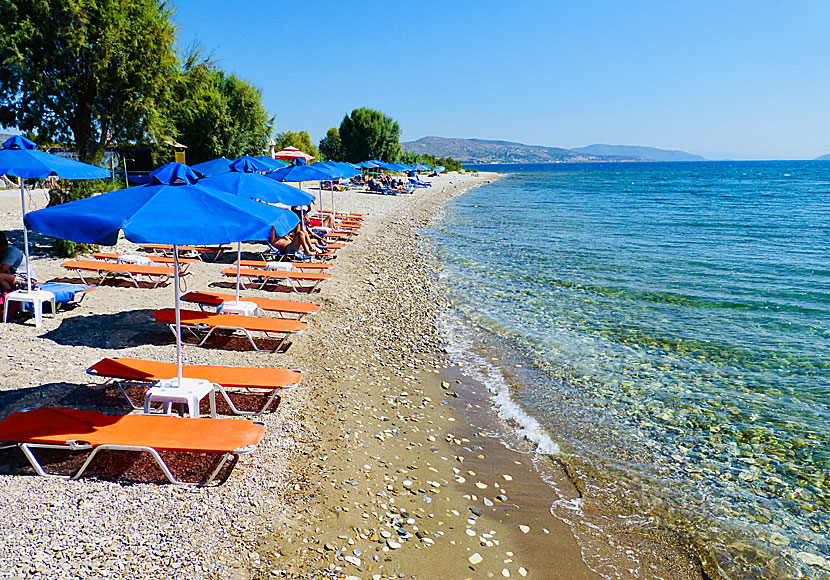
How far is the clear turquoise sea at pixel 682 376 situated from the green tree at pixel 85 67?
10567 mm

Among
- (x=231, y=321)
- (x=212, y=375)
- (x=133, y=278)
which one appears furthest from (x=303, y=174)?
(x=212, y=375)

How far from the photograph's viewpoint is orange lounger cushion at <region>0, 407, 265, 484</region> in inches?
181

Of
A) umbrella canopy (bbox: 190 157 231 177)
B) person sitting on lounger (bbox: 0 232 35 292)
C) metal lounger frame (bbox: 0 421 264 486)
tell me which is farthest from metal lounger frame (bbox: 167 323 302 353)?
umbrella canopy (bbox: 190 157 231 177)

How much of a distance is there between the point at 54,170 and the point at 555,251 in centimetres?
1674

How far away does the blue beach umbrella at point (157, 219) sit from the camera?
185 inches

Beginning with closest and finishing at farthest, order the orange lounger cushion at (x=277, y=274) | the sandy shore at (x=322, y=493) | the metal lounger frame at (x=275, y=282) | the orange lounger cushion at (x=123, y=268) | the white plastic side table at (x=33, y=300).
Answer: the sandy shore at (x=322, y=493)
the white plastic side table at (x=33, y=300)
the orange lounger cushion at (x=123, y=268)
the orange lounger cushion at (x=277, y=274)
the metal lounger frame at (x=275, y=282)

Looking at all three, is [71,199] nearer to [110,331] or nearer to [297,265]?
[297,265]

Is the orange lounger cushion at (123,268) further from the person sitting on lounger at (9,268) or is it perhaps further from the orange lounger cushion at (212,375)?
the orange lounger cushion at (212,375)

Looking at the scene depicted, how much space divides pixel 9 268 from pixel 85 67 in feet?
31.8

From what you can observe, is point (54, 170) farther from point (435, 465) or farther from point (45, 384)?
point (435, 465)

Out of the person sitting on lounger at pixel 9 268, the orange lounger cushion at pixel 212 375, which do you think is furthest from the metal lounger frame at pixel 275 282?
the orange lounger cushion at pixel 212 375

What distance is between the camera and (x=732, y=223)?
3253 centimetres

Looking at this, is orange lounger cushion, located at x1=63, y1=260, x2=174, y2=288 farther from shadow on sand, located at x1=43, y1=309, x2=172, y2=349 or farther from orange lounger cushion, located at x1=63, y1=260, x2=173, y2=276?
shadow on sand, located at x1=43, y1=309, x2=172, y2=349

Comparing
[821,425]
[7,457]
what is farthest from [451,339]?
[7,457]
